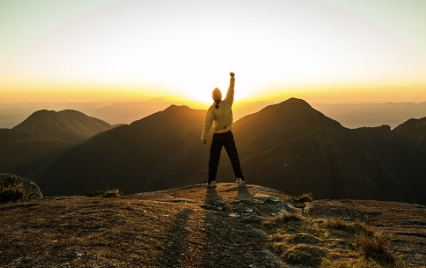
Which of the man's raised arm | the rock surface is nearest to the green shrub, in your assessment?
the rock surface

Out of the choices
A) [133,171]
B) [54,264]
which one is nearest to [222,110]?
[54,264]

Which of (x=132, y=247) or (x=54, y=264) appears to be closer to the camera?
(x=54, y=264)

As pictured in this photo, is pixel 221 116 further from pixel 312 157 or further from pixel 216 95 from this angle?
pixel 312 157

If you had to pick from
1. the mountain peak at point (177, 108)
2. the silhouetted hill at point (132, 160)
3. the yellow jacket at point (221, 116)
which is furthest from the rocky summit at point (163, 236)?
the mountain peak at point (177, 108)

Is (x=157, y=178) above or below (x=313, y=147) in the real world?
below

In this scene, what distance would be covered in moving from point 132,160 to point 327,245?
3873 inches

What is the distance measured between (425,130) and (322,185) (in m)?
61.8

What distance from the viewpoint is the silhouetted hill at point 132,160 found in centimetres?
8400

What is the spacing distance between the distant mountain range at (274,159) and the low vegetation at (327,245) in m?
63.4

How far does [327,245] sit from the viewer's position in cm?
415

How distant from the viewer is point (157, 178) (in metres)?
88.5

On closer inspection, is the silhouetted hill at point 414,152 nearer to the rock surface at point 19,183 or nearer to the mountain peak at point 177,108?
the mountain peak at point 177,108

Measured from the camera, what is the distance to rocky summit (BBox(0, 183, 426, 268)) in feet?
9.89

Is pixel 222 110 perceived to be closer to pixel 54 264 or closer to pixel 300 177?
pixel 54 264
